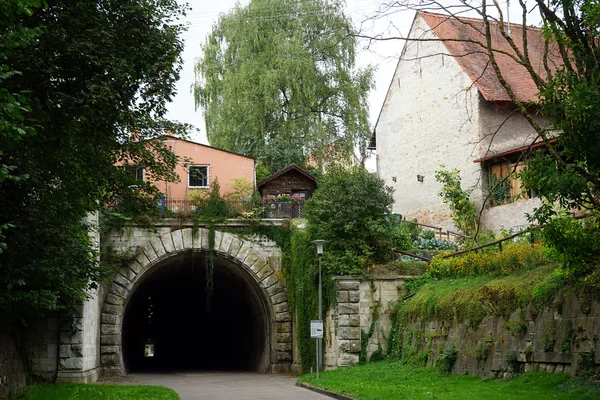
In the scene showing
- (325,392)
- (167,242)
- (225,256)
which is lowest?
(325,392)

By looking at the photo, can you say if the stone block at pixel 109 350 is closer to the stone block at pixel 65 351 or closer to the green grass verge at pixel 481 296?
the stone block at pixel 65 351

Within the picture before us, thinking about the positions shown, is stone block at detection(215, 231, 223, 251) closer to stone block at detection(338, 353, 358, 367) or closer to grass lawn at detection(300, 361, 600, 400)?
stone block at detection(338, 353, 358, 367)

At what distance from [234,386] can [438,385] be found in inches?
295

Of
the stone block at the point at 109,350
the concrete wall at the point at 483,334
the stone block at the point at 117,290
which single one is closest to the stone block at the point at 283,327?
the concrete wall at the point at 483,334

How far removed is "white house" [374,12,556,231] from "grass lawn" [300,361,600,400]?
10.5 meters

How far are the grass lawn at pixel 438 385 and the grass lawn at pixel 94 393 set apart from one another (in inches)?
149

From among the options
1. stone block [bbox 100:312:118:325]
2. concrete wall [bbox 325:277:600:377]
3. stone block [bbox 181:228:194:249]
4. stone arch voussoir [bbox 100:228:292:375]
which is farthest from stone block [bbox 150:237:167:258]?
concrete wall [bbox 325:277:600:377]

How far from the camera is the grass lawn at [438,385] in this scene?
13.7 m

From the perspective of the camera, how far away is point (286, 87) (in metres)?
40.6

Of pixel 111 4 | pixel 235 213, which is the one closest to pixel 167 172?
pixel 111 4

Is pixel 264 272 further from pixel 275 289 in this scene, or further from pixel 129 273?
pixel 129 273

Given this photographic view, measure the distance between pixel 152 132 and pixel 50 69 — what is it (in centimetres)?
405

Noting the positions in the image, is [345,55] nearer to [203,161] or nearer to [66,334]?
[203,161]

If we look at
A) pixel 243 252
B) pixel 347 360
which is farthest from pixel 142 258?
pixel 347 360
